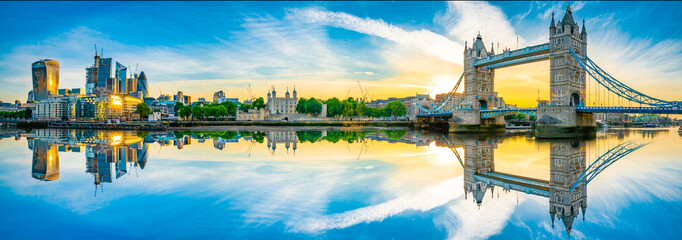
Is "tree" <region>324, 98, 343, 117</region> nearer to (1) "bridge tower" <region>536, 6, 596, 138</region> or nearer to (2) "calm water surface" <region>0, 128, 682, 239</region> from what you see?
(1) "bridge tower" <region>536, 6, 596, 138</region>

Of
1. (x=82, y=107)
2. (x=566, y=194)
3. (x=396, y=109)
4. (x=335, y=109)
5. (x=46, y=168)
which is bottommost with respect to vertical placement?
(x=566, y=194)

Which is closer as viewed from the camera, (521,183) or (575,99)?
(521,183)

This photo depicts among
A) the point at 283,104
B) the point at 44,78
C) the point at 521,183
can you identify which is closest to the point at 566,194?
the point at 521,183

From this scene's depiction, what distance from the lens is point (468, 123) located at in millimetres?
48000

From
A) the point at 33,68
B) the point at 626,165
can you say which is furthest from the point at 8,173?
the point at 33,68

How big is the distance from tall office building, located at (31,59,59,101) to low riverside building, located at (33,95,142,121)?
367cm

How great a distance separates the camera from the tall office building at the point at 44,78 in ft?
456

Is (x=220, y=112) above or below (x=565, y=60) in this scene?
below

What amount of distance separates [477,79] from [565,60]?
47.9 ft

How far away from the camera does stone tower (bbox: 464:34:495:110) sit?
50.9 metres

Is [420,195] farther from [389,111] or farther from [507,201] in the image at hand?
[389,111]

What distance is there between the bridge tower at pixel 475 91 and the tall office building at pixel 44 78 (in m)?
158

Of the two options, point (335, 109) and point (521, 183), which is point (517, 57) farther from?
point (335, 109)

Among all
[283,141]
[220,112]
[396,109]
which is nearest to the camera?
[283,141]
